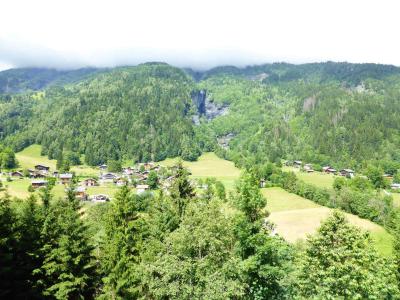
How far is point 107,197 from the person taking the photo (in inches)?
4921

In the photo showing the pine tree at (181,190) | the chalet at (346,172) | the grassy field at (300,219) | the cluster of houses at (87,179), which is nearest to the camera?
the pine tree at (181,190)

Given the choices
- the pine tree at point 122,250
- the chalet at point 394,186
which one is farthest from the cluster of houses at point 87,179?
the pine tree at point 122,250

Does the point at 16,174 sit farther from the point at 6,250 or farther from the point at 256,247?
the point at 256,247

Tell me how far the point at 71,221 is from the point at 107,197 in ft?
323

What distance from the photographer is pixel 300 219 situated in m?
96.3

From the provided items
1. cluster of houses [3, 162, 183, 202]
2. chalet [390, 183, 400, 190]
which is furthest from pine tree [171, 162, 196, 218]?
chalet [390, 183, 400, 190]

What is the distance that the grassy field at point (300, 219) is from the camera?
8306 cm

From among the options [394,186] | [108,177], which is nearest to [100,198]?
[108,177]

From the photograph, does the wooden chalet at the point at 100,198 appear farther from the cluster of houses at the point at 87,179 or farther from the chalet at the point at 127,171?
the chalet at the point at 127,171

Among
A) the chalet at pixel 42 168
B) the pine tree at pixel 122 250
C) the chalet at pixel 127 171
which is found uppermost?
the pine tree at pixel 122 250

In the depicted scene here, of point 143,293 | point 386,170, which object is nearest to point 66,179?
point 143,293

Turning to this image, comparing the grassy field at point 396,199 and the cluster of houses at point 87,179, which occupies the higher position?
the grassy field at point 396,199

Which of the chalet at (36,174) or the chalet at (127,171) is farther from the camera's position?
the chalet at (127,171)

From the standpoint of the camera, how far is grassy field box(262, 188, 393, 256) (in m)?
83.1
